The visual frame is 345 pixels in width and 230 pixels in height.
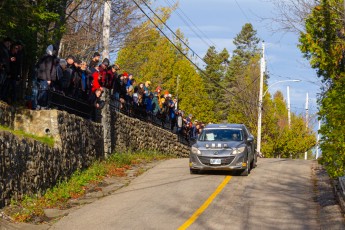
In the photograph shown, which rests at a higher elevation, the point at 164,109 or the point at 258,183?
the point at 164,109

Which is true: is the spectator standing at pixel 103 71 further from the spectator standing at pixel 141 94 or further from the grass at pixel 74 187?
the spectator standing at pixel 141 94

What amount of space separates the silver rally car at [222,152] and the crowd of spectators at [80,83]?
380 cm

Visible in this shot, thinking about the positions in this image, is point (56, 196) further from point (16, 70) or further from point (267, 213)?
point (267, 213)

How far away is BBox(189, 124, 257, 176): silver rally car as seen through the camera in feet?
69.2

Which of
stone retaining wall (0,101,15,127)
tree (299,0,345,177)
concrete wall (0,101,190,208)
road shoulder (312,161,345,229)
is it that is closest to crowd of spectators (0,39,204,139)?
stone retaining wall (0,101,15,127)

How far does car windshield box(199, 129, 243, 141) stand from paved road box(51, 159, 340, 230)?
1.37 m

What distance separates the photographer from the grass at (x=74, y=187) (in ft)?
45.4

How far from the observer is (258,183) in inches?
780

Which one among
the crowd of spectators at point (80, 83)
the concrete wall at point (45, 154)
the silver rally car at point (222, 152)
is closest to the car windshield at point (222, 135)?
the silver rally car at point (222, 152)

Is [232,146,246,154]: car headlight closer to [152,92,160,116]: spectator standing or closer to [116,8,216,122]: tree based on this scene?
[152,92,160,116]: spectator standing

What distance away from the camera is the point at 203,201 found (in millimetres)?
15977

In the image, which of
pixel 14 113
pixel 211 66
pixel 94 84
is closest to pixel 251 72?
pixel 211 66

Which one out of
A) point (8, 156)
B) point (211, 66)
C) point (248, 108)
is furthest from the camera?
point (211, 66)

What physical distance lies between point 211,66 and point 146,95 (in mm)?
68329
